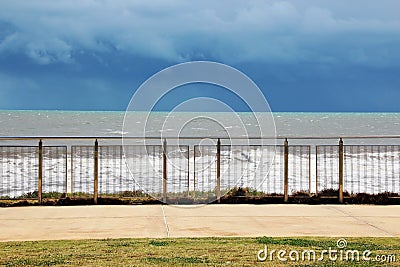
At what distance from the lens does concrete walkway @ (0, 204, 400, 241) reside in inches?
353

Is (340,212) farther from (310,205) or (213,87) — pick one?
(213,87)

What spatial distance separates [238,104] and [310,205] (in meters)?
2.52

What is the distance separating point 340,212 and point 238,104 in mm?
2828

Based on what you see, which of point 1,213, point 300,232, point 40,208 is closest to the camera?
point 300,232

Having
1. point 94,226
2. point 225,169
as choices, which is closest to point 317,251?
point 94,226

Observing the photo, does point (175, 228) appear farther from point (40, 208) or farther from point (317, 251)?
point (40, 208)

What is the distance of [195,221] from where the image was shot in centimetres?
1004

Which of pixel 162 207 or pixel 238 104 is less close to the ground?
pixel 238 104

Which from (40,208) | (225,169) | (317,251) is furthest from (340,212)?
(225,169)

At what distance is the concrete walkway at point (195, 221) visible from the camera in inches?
353

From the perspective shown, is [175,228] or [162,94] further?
[162,94]

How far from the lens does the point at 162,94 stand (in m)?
11.9

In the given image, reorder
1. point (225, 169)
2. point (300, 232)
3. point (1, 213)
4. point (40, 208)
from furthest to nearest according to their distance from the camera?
point (225, 169) → point (40, 208) → point (1, 213) → point (300, 232)

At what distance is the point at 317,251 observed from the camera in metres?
7.31
